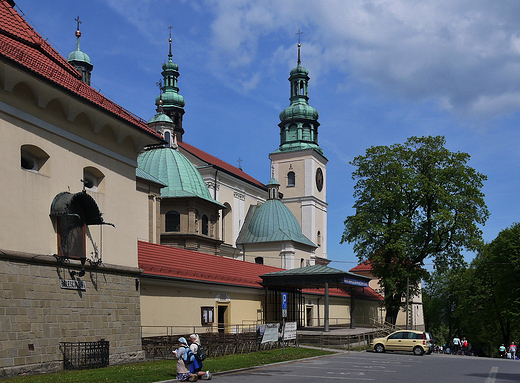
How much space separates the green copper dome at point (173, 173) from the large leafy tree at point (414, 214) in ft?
39.4

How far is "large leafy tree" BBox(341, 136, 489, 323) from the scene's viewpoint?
40688 mm

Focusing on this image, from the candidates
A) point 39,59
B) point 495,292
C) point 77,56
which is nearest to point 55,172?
point 39,59

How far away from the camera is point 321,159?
75.1m

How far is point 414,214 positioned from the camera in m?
42.2

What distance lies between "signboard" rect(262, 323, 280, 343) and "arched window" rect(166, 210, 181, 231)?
58.0 feet

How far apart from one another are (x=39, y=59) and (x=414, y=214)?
31.6m

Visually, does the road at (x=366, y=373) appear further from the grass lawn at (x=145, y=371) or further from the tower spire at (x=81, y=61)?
the tower spire at (x=81, y=61)

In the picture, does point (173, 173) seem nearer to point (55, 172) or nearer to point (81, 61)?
point (81, 61)

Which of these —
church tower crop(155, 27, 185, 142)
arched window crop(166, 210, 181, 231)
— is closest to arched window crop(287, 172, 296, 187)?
church tower crop(155, 27, 185, 142)

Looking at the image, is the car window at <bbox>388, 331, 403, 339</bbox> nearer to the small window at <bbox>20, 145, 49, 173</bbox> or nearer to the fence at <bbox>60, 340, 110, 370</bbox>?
the fence at <bbox>60, 340, 110, 370</bbox>


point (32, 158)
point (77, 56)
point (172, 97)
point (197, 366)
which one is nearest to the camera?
point (197, 366)

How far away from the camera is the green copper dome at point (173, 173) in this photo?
A: 1683 inches

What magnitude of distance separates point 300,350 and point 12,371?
568 inches

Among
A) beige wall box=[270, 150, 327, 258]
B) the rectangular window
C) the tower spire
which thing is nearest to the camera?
the rectangular window
